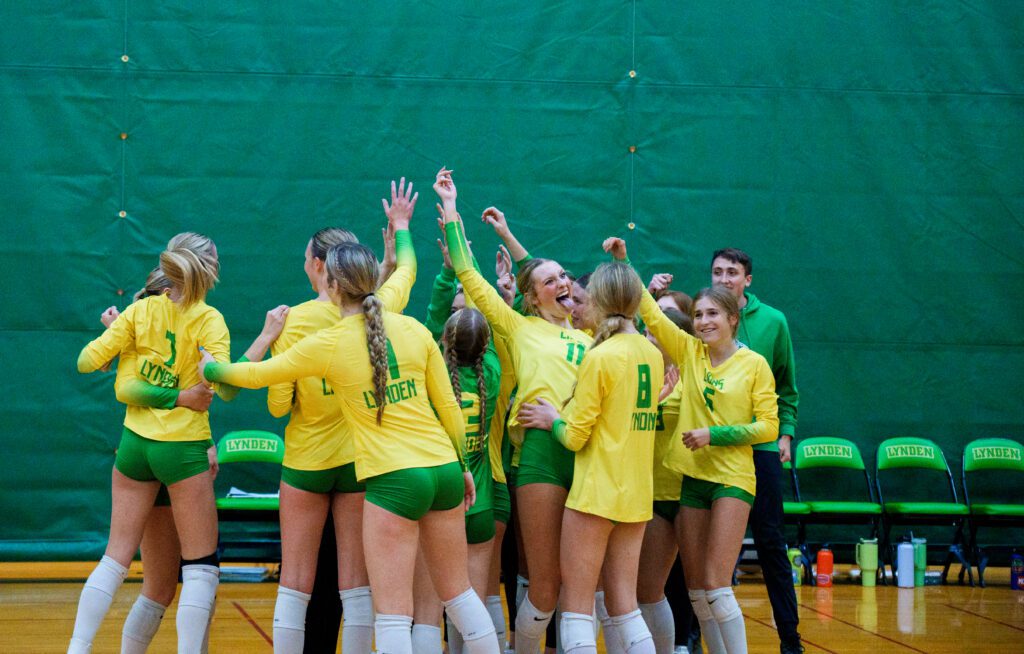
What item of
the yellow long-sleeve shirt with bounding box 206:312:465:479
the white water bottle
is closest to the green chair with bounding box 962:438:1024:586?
the white water bottle

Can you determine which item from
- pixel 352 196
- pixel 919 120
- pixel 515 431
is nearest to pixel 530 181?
pixel 352 196

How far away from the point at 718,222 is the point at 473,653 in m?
5.04

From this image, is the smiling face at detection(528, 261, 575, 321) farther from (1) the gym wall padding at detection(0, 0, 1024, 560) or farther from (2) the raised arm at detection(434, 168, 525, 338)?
(1) the gym wall padding at detection(0, 0, 1024, 560)

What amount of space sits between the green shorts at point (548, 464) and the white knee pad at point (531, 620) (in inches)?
17.6

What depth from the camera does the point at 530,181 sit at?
26.1ft

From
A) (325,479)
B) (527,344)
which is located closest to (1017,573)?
(527,344)

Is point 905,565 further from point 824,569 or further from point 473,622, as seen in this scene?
point 473,622

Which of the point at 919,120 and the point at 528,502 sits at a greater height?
the point at 919,120

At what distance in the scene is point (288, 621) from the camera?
3.80 meters

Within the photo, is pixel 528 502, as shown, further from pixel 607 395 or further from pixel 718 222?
pixel 718 222

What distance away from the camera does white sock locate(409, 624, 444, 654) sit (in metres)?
4.00

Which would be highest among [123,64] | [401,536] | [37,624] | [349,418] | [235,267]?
A: [123,64]

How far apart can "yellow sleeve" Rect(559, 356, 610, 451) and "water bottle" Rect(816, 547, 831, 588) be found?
4.12 m

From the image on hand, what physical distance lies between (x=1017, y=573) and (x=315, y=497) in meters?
5.45
